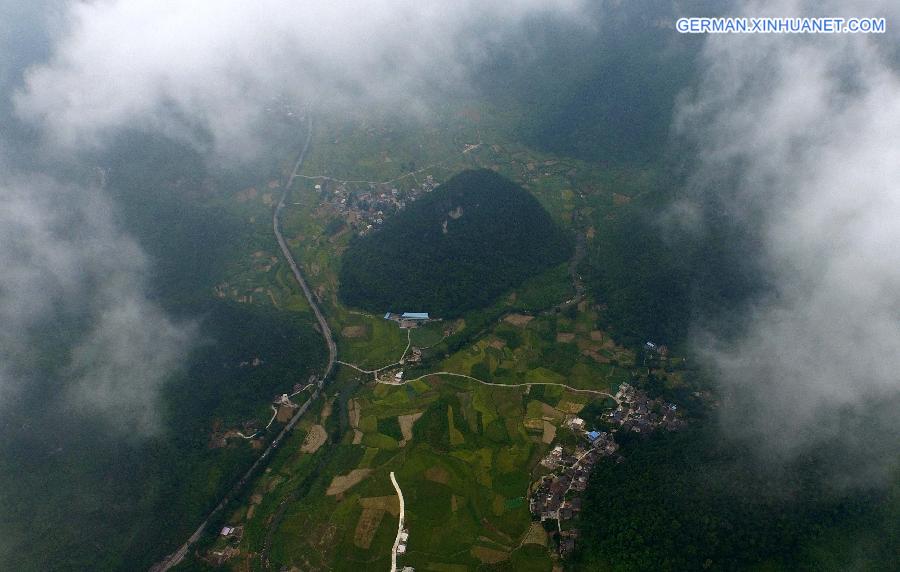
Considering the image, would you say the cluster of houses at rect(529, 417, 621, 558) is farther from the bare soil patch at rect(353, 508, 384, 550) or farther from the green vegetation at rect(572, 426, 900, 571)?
the bare soil patch at rect(353, 508, 384, 550)

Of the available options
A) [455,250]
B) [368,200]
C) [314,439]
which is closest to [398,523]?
[314,439]

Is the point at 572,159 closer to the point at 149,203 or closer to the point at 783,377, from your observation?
the point at 783,377

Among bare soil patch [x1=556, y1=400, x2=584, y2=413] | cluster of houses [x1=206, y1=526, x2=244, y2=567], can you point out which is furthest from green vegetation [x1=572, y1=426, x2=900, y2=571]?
cluster of houses [x1=206, y1=526, x2=244, y2=567]

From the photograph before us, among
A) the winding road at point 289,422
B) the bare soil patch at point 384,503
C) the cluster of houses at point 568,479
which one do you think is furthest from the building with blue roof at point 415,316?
the bare soil patch at point 384,503

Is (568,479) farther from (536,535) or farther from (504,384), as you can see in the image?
(504,384)

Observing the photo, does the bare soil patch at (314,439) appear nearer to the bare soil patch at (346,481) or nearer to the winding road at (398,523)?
the bare soil patch at (346,481)

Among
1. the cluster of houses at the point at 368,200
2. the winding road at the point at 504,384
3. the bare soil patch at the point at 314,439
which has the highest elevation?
the cluster of houses at the point at 368,200
